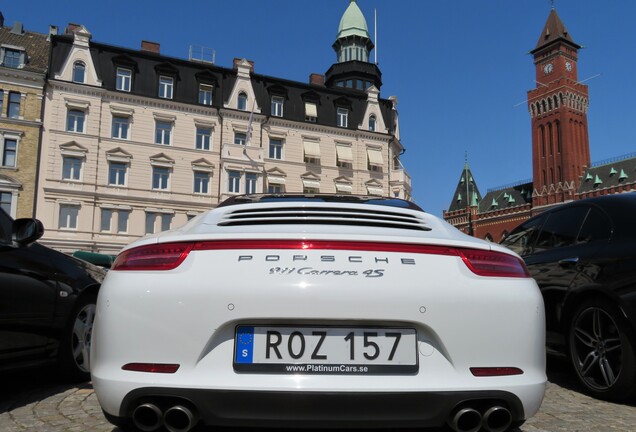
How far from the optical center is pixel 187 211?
31.9 meters

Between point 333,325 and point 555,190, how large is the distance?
79219 mm

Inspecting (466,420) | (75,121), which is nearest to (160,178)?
(75,121)

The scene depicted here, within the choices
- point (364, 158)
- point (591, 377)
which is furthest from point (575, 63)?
point (591, 377)

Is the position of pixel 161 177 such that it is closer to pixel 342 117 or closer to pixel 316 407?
pixel 342 117

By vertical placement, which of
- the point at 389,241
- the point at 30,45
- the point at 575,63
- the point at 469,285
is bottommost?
the point at 469,285

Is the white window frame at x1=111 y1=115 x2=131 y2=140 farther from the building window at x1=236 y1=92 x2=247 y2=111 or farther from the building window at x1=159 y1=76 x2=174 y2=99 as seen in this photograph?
the building window at x1=236 y1=92 x2=247 y2=111

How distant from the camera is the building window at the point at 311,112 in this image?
36.7m

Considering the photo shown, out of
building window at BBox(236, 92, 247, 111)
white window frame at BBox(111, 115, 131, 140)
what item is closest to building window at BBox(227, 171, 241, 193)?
building window at BBox(236, 92, 247, 111)

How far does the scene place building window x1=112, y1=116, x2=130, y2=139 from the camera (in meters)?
31.3

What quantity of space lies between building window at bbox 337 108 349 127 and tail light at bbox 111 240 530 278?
36.5m

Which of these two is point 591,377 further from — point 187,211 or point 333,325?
point 187,211

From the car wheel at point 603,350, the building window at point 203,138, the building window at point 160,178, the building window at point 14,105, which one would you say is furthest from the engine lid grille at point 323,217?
the building window at point 203,138

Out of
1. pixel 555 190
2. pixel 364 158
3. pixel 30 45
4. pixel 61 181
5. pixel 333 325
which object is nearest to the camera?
pixel 333 325

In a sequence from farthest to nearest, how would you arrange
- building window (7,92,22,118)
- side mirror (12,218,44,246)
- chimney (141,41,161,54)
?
1. chimney (141,41,161,54)
2. building window (7,92,22,118)
3. side mirror (12,218,44,246)
